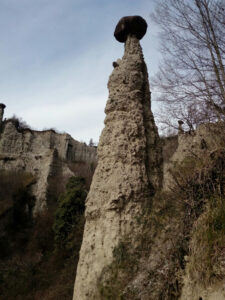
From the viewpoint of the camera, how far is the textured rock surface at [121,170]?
5473mm

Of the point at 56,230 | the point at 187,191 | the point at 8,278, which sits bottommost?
the point at 8,278

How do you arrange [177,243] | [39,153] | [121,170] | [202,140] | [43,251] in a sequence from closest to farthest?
[177,243] < [121,170] < [202,140] < [43,251] < [39,153]

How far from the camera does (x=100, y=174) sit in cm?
631

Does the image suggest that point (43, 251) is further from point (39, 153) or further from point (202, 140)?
point (39, 153)

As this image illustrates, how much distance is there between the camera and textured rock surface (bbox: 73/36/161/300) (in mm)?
5473

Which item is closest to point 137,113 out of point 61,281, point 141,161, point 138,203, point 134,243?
point 141,161

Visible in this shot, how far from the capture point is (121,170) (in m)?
5.97

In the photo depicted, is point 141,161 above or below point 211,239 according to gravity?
above

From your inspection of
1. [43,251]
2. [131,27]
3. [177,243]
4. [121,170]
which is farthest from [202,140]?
[43,251]

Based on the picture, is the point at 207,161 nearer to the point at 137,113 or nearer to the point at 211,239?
the point at 211,239

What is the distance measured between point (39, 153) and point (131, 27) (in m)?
29.9

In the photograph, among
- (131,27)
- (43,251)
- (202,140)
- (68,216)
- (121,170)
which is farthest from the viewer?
(43,251)

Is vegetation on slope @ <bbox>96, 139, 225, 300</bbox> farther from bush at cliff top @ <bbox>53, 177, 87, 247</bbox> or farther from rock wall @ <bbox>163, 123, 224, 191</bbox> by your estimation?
bush at cliff top @ <bbox>53, 177, 87, 247</bbox>

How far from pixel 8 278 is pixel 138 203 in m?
11.3
